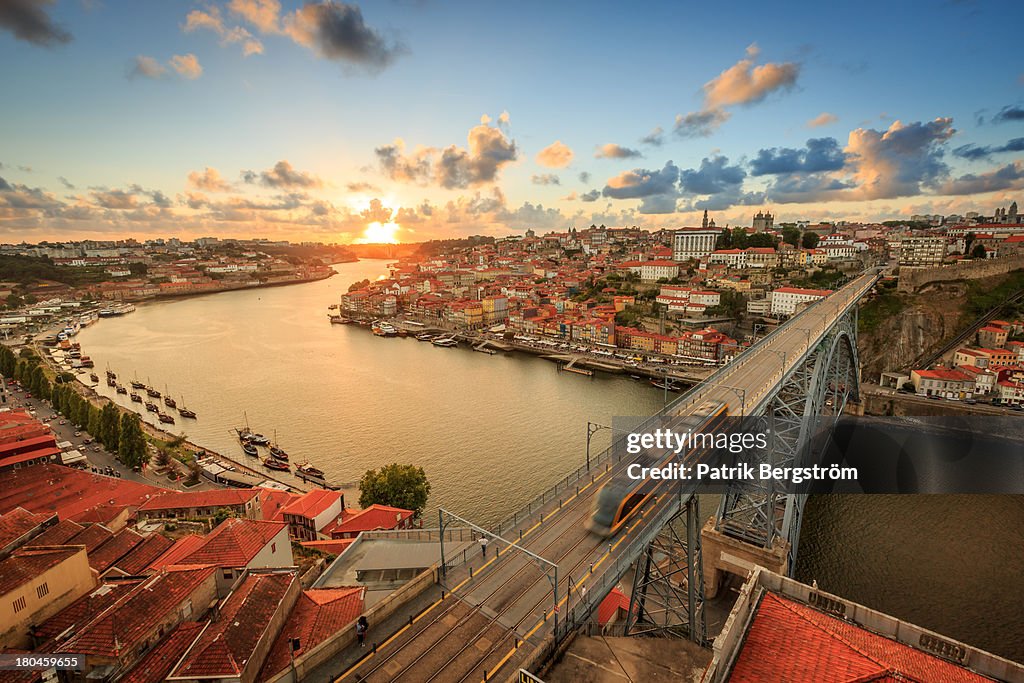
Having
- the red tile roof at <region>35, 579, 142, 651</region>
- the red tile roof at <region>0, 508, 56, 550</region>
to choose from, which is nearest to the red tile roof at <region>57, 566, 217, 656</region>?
the red tile roof at <region>35, 579, 142, 651</region>

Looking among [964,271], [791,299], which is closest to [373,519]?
[791,299]

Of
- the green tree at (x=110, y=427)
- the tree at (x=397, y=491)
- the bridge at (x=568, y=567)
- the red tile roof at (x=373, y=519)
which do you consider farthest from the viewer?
the green tree at (x=110, y=427)

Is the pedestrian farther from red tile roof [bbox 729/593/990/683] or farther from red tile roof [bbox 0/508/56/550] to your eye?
red tile roof [bbox 0/508/56/550]

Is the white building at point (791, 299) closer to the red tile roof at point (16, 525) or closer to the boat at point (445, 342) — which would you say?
the boat at point (445, 342)

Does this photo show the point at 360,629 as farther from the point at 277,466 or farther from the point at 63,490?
the point at 277,466

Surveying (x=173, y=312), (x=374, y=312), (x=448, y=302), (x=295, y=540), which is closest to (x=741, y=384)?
(x=295, y=540)

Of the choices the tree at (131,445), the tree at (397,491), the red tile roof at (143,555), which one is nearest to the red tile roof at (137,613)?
the red tile roof at (143,555)
